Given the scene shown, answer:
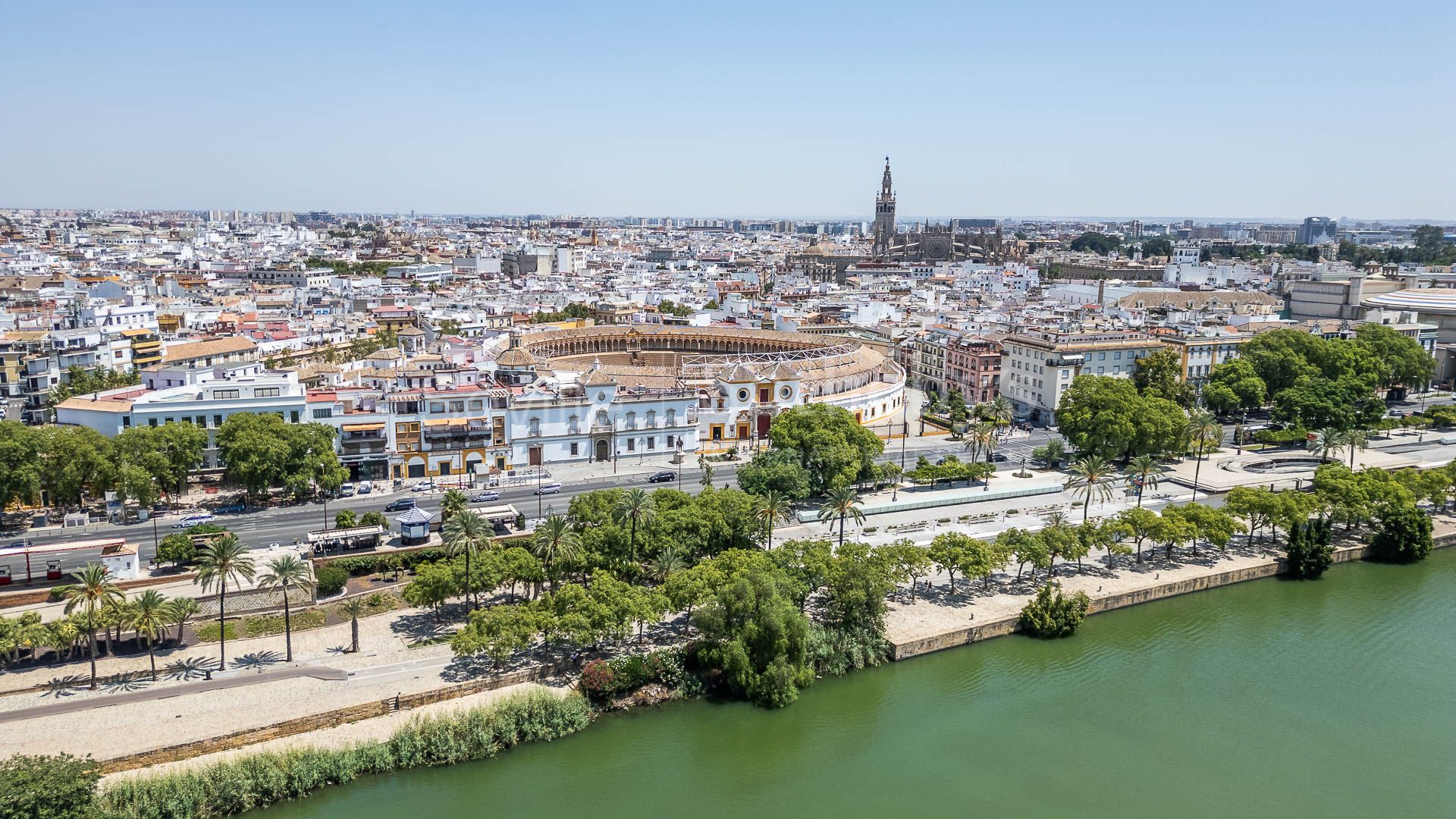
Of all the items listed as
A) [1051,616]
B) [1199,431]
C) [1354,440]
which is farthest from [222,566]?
[1354,440]

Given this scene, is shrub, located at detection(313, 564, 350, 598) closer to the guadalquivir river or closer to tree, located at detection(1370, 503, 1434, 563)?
the guadalquivir river

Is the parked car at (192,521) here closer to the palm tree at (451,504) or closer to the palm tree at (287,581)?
the palm tree at (287,581)

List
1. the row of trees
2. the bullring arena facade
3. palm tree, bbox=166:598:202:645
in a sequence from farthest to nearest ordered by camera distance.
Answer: the bullring arena facade → the row of trees → palm tree, bbox=166:598:202:645

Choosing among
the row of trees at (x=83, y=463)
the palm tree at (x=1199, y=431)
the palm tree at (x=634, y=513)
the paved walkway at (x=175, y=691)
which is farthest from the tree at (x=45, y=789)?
the palm tree at (x=1199, y=431)

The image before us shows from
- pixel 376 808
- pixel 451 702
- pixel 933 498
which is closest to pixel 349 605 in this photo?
pixel 451 702

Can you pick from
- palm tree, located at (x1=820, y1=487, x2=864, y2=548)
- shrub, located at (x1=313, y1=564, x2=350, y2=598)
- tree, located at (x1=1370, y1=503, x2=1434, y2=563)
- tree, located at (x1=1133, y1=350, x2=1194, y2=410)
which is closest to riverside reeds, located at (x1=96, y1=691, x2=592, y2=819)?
shrub, located at (x1=313, y1=564, x2=350, y2=598)

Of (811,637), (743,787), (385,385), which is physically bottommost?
(743,787)

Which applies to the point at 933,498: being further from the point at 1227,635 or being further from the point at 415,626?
the point at 415,626

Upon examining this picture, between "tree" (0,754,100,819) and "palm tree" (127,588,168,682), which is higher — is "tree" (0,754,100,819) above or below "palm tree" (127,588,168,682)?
below
